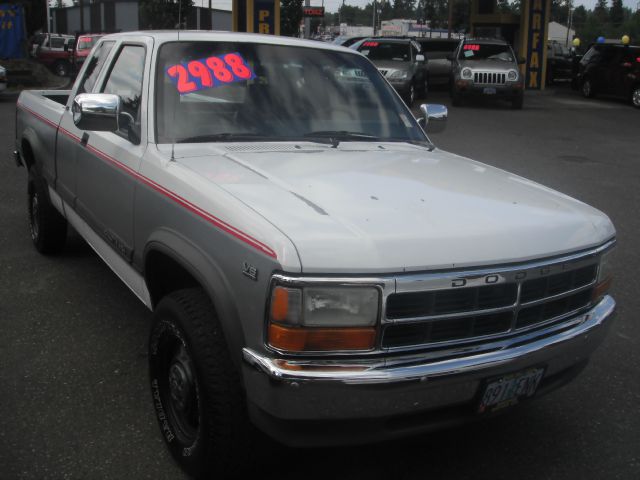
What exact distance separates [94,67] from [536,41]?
1007 inches

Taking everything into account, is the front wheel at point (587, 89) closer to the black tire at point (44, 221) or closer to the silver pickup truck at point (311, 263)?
the black tire at point (44, 221)

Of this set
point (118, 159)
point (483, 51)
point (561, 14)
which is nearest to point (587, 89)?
point (483, 51)

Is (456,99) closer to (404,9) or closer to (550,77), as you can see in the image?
(550,77)

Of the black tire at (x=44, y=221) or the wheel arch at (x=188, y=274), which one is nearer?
the wheel arch at (x=188, y=274)

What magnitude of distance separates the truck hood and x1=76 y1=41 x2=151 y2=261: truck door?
344 mm

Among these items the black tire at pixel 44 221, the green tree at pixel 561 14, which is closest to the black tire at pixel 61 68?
the black tire at pixel 44 221

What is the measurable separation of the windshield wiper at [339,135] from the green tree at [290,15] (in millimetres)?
53932

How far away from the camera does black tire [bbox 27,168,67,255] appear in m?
5.41

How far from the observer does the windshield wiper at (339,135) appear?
3.76m

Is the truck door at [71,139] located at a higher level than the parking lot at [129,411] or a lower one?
higher

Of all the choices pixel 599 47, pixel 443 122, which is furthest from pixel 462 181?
pixel 599 47

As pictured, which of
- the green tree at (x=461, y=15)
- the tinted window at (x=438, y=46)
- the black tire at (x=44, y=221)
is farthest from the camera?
the green tree at (x=461, y=15)

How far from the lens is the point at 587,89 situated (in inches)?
936

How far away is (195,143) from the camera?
A: 3475 millimetres
